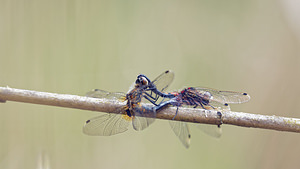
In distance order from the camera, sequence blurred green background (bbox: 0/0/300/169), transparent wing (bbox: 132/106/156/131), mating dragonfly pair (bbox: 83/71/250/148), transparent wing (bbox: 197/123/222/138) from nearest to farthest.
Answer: transparent wing (bbox: 132/106/156/131) < mating dragonfly pair (bbox: 83/71/250/148) < transparent wing (bbox: 197/123/222/138) < blurred green background (bbox: 0/0/300/169)

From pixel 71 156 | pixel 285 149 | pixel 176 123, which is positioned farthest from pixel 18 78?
pixel 285 149

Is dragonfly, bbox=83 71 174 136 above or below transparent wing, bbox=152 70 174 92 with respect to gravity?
below

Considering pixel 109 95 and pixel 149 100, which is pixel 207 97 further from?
pixel 109 95

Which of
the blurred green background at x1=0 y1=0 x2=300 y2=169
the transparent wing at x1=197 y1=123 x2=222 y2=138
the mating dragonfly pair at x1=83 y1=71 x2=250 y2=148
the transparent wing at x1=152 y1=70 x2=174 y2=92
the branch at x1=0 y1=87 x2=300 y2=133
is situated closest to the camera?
the branch at x1=0 y1=87 x2=300 y2=133

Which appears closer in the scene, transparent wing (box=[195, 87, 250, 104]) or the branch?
the branch

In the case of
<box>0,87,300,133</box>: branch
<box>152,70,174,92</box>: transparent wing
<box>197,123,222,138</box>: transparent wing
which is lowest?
<box>197,123,222,138</box>: transparent wing

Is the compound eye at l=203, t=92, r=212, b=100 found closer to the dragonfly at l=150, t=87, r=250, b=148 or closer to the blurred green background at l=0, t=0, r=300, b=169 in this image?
the dragonfly at l=150, t=87, r=250, b=148

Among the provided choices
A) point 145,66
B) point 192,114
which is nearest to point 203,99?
point 192,114

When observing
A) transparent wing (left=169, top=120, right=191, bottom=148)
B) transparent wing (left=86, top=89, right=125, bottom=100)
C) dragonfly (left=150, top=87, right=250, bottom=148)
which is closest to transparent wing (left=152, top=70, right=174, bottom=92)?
dragonfly (left=150, top=87, right=250, bottom=148)
